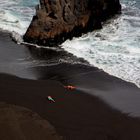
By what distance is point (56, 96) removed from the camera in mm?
13758

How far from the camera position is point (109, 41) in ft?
67.7

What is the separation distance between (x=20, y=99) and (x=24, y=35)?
7.70 m

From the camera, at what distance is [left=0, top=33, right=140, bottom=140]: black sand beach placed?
461 inches

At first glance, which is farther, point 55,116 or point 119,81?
point 119,81

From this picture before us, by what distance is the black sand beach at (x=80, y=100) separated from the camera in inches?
461

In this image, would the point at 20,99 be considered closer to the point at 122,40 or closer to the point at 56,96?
the point at 56,96

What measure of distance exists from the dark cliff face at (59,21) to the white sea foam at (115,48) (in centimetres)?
52

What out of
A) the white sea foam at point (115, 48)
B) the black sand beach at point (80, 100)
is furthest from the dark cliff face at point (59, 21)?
the black sand beach at point (80, 100)

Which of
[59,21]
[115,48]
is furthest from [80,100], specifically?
[59,21]

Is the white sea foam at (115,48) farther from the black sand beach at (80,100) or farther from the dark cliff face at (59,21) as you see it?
the black sand beach at (80,100)

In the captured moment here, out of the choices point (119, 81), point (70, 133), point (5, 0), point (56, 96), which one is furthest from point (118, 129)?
point (5, 0)

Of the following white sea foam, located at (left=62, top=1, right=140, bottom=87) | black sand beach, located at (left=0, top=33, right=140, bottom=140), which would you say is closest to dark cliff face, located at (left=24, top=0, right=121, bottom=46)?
white sea foam, located at (left=62, top=1, right=140, bottom=87)

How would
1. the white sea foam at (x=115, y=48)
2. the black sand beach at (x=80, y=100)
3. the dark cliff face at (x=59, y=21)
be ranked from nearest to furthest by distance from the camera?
1. the black sand beach at (x=80, y=100)
2. the white sea foam at (x=115, y=48)
3. the dark cliff face at (x=59, y=21)

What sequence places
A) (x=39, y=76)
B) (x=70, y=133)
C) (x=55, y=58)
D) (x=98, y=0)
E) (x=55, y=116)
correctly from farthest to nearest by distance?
1. (x=98, y=0)
2. (x=55, y=58)
3. (x=39, y=76)
4. (x=55, y=116)
5. (x=70, y=133)
